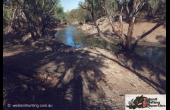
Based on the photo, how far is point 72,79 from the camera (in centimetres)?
1010

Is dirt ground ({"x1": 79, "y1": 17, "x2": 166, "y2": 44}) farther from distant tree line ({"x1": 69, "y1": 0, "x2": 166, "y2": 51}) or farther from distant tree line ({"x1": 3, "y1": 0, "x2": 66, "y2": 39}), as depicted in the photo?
distant tree line ({"x1": 3, "y1": 0, "x2": 66, "y2": 39})

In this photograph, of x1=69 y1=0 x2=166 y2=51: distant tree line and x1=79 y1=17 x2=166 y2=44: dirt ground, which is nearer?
x1=69 y1=0 x2=166 y2=51: distant tree line

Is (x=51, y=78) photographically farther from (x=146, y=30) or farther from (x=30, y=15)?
(x=146, y=30)

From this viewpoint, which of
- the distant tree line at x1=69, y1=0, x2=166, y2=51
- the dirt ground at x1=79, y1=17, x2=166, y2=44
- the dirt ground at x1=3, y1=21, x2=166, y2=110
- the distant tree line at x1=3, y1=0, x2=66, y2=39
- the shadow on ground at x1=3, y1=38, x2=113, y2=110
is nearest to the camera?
the shadow on ground at x1=3, y1=38, x2=113, y2=110

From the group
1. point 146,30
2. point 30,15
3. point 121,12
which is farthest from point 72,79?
point 146,30

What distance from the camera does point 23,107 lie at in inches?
257

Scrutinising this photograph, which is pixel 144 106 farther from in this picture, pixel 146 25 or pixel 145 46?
pixel 146 25

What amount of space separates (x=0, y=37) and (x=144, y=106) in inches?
223

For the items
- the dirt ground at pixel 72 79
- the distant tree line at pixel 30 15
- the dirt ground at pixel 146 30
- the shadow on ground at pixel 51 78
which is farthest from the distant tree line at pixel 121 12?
the distant tree line at pixel 30 15

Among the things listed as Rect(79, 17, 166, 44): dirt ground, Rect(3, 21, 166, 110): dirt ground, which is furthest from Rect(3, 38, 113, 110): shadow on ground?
Rect(79, 17, 166, 44): dirt ground

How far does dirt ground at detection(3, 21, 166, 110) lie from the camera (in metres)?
7.64

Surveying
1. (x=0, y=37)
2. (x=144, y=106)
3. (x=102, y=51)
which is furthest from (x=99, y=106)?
(x=102, y=51)

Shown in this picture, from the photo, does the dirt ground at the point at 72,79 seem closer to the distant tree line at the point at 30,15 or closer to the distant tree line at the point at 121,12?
the distant tree line at the point at 30,15

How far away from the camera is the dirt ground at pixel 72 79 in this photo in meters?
7.64
